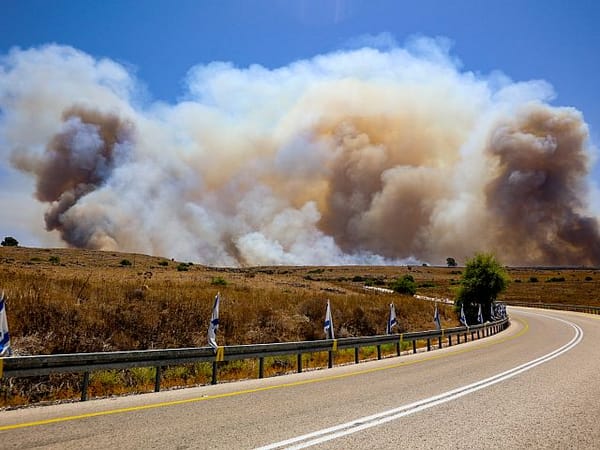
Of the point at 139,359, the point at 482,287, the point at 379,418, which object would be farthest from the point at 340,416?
the point at 482,287

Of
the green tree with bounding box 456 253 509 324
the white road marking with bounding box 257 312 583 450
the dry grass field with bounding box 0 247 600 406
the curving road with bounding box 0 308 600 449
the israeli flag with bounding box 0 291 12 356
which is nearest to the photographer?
the white road marking with bounding box 257 312 583 450

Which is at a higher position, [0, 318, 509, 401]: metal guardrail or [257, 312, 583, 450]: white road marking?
[0, 318, 509, 401]: metal guardrail

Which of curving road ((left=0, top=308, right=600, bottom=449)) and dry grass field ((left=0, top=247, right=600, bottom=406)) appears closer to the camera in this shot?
curving road ((left=0, top=308, right=600, bottom=449))

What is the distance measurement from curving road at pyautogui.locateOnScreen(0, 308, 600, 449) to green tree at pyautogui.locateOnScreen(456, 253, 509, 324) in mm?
34706

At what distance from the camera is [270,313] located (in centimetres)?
2083

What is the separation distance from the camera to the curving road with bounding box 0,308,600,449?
18.6 feet

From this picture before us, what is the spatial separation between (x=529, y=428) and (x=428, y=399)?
2.13 metres

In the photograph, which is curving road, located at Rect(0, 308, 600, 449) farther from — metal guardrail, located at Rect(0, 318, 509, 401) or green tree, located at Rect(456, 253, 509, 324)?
green tree, located at Rect(456, 253, 509, 324)

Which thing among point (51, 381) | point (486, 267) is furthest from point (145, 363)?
point (486, 267)

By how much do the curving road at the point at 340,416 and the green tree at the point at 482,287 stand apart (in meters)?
34.7

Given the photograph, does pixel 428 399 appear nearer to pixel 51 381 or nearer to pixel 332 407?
pixel 332 407

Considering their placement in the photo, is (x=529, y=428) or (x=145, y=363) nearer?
(x=529, y=428)

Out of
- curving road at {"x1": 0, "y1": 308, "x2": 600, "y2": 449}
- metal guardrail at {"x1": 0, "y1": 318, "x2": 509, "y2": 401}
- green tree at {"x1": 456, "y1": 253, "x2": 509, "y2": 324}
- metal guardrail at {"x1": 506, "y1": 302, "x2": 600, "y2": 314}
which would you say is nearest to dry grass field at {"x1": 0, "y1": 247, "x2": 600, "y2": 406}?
metal guardrail at {"x1": 0, "y1": 318, "x2": 509, "y2": 401}

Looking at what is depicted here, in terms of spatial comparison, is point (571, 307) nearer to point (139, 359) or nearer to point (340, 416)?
point (340, 416)
